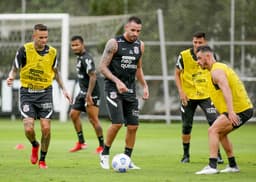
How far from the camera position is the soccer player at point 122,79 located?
1440 cm

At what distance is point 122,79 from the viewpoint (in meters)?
14.6

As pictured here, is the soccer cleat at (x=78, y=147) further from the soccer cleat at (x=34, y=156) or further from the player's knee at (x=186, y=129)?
the soccer cleat at (x=34, y=156)

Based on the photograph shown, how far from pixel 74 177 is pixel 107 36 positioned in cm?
1914

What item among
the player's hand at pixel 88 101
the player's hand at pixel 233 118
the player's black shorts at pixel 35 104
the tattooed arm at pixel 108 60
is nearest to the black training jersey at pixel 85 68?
the player's hand at pixel 88 101

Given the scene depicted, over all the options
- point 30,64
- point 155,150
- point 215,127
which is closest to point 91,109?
point 155,150

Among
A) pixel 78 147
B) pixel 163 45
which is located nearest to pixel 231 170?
pixel 78 147

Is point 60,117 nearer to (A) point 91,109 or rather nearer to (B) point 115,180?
(A) point 91,109

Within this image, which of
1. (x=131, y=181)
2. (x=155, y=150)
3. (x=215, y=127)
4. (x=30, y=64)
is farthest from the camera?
(x=155, y=150)

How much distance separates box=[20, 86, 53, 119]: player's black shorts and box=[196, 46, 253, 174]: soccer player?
2.96 m

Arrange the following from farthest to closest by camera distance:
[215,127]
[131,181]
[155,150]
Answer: [155,150]
[215,127]
[131,181]

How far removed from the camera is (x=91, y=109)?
19109mm

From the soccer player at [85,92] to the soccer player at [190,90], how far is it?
2.75 meters

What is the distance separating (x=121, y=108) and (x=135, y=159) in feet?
7.06

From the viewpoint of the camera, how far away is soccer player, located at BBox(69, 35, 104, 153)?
1870 cm
